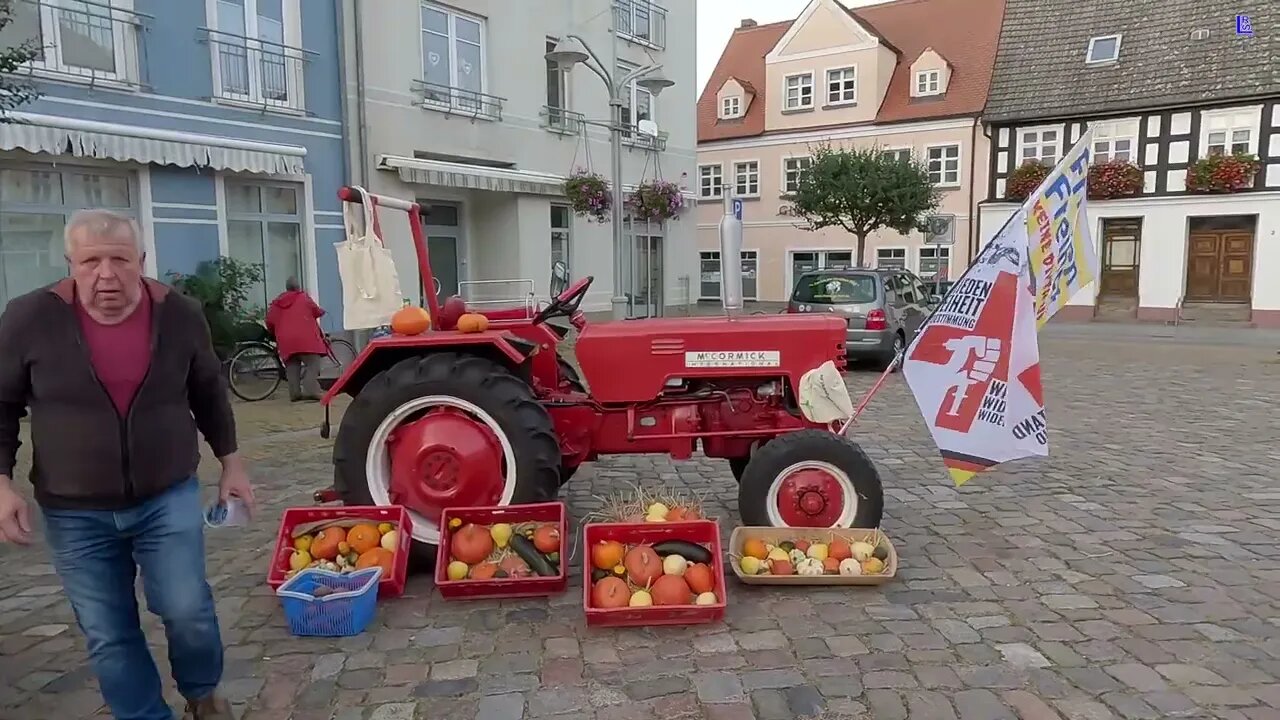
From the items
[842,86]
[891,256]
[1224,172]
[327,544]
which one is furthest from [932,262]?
[327,544]

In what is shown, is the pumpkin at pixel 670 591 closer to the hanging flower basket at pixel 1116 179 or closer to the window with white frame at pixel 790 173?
the hanging flower basket at pixel 1116 179

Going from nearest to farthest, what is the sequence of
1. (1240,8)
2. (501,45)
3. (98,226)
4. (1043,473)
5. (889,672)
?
(98,226) → (889,672) → (1043,473) → (501,45) → (1240,8)

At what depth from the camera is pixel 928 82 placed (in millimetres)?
28000

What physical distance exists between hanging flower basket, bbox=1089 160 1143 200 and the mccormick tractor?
2275cm

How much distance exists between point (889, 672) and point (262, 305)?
11331 mm

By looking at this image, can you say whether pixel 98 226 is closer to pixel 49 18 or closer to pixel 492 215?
pixel 49 18

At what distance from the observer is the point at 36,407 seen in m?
2.43

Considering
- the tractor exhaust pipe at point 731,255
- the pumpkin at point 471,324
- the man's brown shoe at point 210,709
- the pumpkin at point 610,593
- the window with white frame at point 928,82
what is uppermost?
the window with white frame at point 928,82

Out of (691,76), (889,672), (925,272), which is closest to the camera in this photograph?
(889,672)

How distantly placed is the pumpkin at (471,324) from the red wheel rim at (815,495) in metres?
1.65

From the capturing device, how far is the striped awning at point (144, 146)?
31.0 feet

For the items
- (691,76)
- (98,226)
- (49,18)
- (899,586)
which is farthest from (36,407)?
(691,76)

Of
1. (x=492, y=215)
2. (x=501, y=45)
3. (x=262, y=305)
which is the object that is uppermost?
(x=501, y=45)

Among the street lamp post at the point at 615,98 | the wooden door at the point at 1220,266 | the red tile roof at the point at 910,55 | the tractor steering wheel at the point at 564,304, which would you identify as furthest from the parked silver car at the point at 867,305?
the red tile roof at the point at 910,55
